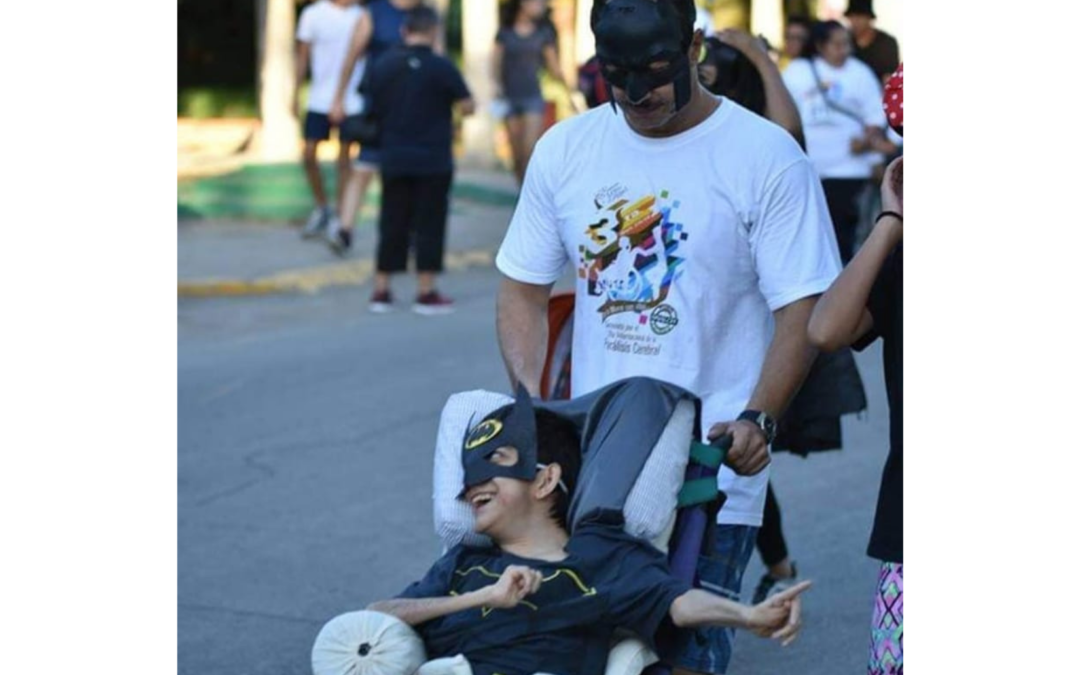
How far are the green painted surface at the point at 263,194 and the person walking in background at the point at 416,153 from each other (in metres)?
4.82

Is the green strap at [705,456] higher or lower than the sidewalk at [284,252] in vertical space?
higher

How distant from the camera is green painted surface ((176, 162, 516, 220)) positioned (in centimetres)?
1909

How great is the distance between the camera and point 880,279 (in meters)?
4.50

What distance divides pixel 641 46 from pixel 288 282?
34.2 ft

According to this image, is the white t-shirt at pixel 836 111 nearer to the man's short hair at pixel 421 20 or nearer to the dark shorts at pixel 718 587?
the man's short hair at pixel 421 20

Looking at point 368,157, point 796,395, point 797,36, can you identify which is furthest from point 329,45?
point 796,395

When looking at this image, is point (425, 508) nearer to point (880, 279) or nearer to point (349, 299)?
point (880, 279)

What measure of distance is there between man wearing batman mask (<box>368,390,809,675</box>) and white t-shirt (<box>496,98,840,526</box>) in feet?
1.84

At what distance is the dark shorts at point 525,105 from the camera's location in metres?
18.4

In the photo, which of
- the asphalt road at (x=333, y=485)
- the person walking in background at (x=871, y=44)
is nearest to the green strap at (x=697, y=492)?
the asphalt road at (x=333, y=485)

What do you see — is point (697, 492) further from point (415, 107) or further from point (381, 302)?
→ point (381, 302)

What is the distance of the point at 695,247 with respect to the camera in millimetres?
5094
